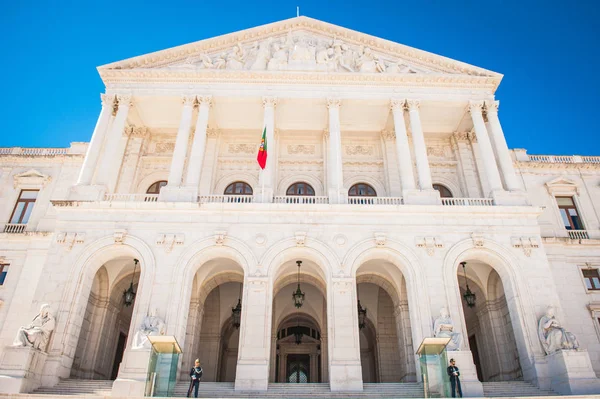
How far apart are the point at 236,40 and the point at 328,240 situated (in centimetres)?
1379

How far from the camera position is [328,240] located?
64.3ft

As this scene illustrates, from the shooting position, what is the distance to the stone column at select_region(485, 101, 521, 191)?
71.7 ft

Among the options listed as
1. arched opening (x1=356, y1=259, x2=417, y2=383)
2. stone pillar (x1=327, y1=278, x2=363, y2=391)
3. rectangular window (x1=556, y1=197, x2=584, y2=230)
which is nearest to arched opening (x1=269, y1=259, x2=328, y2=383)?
arched opening (x1=356, y1=259, x2=417, y2=383)

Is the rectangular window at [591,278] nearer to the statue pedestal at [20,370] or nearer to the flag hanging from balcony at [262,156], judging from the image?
the flag hanging from balcony at [262,156]

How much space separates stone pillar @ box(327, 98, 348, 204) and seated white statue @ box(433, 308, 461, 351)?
21.5 ft

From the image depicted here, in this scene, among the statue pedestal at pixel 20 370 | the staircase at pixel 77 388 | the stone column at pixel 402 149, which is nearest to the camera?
the statue pedestal at pixel 20 370

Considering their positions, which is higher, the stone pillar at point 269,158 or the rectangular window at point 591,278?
the stone pillar at point 269,158

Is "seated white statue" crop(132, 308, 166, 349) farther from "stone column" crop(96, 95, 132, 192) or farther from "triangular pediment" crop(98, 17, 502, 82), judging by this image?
"triangular pediment" crop(98, 17, 502, 82)

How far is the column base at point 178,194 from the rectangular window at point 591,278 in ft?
65.7

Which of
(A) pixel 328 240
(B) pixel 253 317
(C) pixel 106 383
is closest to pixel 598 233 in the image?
(A) pixel 328 240

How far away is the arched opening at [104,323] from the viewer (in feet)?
65.8

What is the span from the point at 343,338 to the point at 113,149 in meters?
14.2

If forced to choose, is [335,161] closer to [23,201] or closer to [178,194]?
[178,194]

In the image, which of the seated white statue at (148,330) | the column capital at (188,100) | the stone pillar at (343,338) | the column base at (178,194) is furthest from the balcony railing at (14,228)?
the stone pillar at (343,338)
